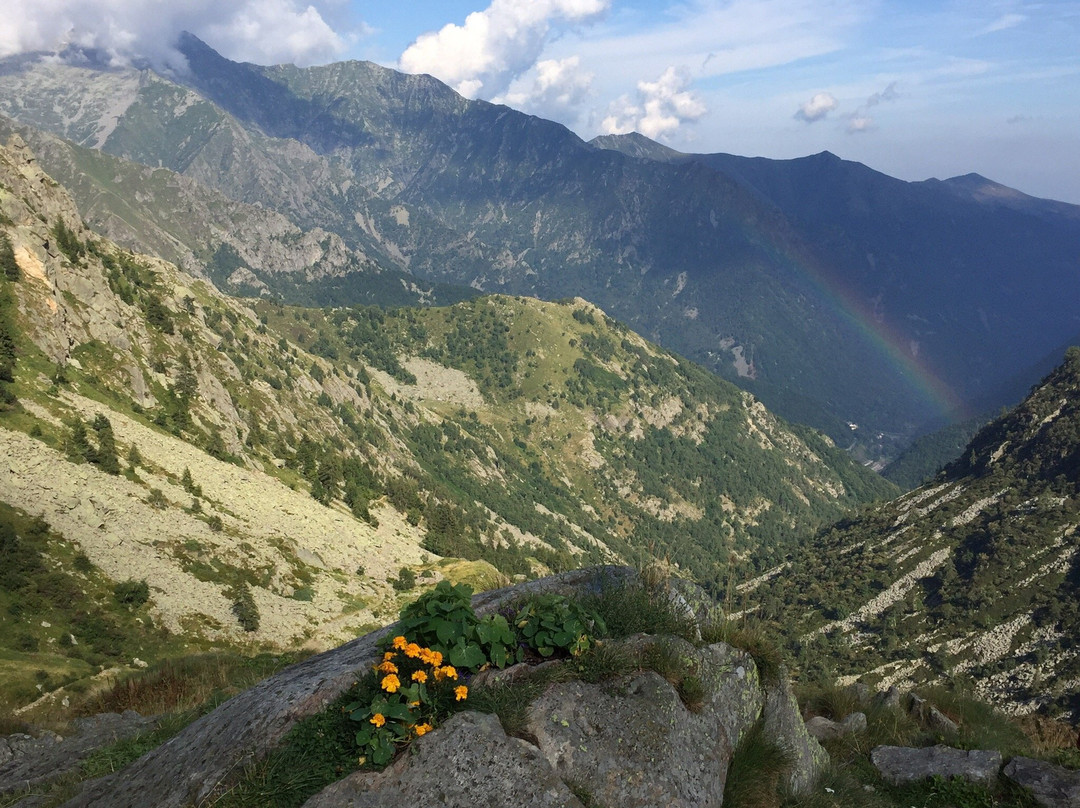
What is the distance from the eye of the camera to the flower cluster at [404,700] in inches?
311

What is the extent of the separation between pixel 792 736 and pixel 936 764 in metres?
4.32

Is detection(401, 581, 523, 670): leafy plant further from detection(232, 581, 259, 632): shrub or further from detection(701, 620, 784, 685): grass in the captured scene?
detection(232, 581, 259, 632): shrub

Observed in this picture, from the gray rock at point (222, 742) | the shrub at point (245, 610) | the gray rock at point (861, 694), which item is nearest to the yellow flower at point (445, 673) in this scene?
the gray rock at point (222, 742)

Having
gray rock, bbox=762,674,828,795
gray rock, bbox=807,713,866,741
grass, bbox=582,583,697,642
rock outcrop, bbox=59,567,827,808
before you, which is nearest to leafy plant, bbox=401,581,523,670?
rock outcrop, bbox=59,567,827,808

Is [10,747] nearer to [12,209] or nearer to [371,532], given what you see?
[371,532]

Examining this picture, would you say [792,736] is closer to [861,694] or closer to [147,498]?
[861,694]

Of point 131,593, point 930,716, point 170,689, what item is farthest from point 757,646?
point 131,593

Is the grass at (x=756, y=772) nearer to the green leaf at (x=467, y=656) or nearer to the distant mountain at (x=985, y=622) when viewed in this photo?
the green leaf at (x=467, y=656)

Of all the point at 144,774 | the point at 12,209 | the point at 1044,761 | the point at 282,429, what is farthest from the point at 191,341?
the point at 1044,761

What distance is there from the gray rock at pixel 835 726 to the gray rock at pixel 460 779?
990cm

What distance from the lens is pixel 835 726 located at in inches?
592

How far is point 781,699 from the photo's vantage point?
11.3 meters

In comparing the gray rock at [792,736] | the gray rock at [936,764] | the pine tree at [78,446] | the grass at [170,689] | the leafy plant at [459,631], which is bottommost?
the grass at [170,689]

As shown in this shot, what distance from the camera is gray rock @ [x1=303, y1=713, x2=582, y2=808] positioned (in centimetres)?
752
